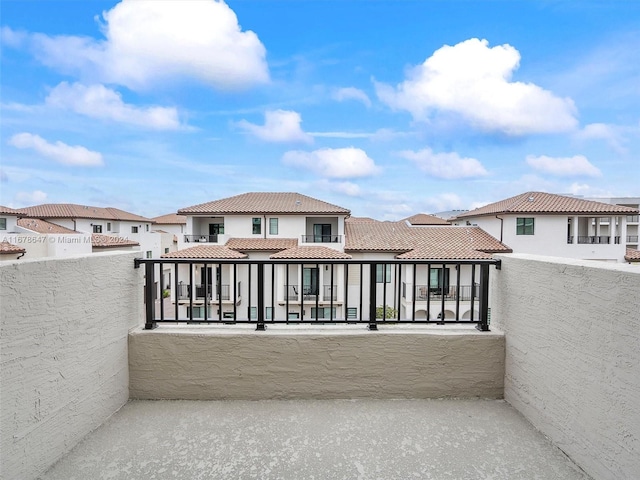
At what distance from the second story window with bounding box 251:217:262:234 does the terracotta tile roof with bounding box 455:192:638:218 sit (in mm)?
12964

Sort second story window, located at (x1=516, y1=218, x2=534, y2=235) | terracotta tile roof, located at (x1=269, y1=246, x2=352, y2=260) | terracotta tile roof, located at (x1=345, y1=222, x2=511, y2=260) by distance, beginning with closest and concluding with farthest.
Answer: terracotta tile roof, located at (x1=269, y1=246, x2=352, y2=260) → terracotta tile roof, located at (x1=345, y1=222, x2=511, y2=260) → second story window, located at (x1=516, y1=218, x2=534, y2=235)

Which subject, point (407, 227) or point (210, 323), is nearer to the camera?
point (210, 323)

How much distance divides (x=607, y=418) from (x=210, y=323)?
8.49ft

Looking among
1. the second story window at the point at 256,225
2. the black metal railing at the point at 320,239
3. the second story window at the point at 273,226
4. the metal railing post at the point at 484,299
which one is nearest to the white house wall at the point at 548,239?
the black metal railing at the point at 320,239

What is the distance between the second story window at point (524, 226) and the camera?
16.8 m

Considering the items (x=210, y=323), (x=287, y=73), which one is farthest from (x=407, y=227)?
(x=210, y=323)

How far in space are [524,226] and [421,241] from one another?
5941 millimetres

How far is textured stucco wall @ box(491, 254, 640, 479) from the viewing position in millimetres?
1446

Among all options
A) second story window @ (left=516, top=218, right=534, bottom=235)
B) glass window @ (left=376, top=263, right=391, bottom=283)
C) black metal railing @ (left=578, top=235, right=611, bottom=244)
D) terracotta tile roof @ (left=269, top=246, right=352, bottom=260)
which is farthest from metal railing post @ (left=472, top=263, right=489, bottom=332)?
black metal railing @ (left=578, top=235, right=611, bottom=244)

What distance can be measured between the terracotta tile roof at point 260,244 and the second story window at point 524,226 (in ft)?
39.1

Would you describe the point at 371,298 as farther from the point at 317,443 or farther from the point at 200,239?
the point at 200,239

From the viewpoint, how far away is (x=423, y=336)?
96.3 inches

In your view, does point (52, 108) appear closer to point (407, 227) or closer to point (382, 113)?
point (382, 113)

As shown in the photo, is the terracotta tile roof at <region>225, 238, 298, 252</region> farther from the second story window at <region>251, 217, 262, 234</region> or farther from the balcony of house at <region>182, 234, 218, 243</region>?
the balcony of house at <region>182, 234, 218, 243</region>
